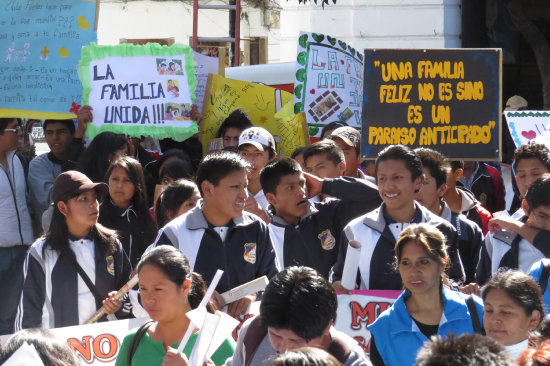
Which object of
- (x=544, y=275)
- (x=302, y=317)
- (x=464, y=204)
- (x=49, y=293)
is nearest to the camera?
(x=302, y=317)

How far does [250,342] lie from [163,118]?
15.2 ft

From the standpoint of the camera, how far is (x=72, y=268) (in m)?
5.44

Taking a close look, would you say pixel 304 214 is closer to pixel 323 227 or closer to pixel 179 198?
pixel 323 227

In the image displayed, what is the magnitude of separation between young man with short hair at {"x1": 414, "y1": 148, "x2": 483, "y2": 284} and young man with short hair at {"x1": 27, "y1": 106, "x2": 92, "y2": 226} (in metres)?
2.98

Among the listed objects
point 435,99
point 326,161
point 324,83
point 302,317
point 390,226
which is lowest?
point 302,317

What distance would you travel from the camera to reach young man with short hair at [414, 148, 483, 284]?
18.3 ft

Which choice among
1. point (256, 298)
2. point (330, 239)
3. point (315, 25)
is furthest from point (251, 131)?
point (315, 25)

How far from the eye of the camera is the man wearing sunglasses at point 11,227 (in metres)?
7.41

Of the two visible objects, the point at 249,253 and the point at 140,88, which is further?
the point at 140,88

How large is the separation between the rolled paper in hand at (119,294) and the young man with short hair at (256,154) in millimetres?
1528

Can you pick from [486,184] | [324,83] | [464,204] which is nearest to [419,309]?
[464,204]

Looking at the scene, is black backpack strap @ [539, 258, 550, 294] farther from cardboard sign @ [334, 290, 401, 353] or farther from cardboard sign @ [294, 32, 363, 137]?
cardboard sign @ [294, 32, 363, 137]

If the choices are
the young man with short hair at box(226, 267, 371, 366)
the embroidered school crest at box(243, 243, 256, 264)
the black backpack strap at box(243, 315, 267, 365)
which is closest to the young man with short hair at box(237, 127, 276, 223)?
the embroidered school crest at box(243, 243, 256, 264)

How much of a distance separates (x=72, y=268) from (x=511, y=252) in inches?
91.5
